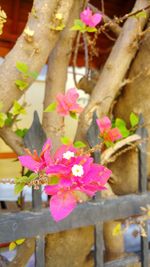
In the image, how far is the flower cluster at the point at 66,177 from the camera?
1.49 ft

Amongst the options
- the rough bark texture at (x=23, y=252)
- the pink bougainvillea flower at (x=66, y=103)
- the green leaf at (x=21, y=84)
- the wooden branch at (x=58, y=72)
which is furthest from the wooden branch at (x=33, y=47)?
the rough bark texture at (x=23, y=252)

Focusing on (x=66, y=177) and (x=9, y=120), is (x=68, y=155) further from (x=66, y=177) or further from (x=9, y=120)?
(x=9, y=120)

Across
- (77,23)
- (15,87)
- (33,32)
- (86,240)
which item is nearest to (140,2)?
(77,23)

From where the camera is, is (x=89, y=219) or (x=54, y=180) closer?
(x=54, y=180)

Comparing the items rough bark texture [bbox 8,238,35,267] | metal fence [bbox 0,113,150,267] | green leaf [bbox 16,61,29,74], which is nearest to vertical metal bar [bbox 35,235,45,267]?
metal fence [bbox 0,113,150,267]

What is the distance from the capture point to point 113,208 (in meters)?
1.03

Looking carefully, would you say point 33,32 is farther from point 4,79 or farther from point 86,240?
point 86,240

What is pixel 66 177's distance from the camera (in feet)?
1.51

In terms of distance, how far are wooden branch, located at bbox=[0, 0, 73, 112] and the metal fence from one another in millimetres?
268

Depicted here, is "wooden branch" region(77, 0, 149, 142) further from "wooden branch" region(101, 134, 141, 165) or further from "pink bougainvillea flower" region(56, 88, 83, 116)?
"pink bougainvillea flower" region(56, 88, 83, 116)

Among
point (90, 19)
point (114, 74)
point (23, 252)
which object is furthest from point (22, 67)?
point (23, 252)

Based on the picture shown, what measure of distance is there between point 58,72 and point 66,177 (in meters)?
0.82

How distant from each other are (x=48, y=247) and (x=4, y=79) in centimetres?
57

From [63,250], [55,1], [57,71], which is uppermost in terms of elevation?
[55,1]
